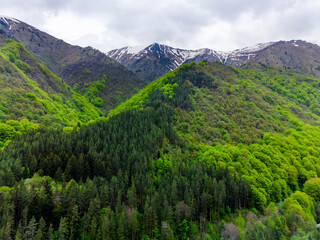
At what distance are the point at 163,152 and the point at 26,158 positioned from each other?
182ft

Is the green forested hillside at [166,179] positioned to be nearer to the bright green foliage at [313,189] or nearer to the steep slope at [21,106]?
the bright green foliage at [313,189]

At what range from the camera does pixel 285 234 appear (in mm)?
65188

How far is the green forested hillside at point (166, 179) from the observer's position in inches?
2120

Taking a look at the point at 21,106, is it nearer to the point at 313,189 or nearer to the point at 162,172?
the point at 162,172

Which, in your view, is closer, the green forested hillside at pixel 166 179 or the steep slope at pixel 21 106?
the green forested hillside at pixel 166 179

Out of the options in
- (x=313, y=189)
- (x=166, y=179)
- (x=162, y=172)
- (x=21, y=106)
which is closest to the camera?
(x=166, y=179)

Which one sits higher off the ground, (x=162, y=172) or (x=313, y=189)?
(x=162, y=172)

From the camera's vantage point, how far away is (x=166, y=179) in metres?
80.4

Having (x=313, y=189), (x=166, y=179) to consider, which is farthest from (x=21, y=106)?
(x=313, y=189)

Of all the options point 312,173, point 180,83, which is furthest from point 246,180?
point 180,83

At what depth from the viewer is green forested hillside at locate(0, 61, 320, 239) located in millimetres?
53844

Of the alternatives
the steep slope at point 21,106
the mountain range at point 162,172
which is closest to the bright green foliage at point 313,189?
the mountain range at point 162,172

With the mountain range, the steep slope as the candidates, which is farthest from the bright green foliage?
the steep slope

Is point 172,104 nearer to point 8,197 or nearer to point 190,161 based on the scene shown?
point 190,161
